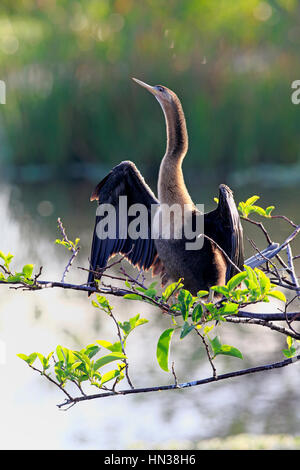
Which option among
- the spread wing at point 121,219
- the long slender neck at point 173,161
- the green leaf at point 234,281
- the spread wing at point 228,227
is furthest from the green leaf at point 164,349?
the spread wing at point 121,219

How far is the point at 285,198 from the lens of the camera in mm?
10016

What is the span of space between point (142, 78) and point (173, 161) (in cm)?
833

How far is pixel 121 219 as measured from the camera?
3256 millimetres

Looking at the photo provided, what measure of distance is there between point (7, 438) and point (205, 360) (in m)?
1.79

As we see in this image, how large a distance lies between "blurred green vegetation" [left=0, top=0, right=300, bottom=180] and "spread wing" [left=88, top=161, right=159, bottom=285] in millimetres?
7599

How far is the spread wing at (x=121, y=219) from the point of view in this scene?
10.5ft

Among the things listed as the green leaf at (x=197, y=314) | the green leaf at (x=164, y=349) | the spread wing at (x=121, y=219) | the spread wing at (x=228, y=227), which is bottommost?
the green leaf at (x=164, y=349)

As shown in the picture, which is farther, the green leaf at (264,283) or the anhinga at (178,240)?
the anhinga at (178,240)

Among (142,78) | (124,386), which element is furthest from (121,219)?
(142,78)

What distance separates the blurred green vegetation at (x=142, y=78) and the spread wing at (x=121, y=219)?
760cm

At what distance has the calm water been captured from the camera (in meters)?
4.95

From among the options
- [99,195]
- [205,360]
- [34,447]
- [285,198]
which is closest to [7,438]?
[34,447]

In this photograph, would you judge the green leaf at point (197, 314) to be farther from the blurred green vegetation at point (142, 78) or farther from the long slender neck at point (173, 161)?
the blurred green vegetation at point (142, 78)

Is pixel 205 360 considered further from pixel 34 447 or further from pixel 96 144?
pixel 96 144
